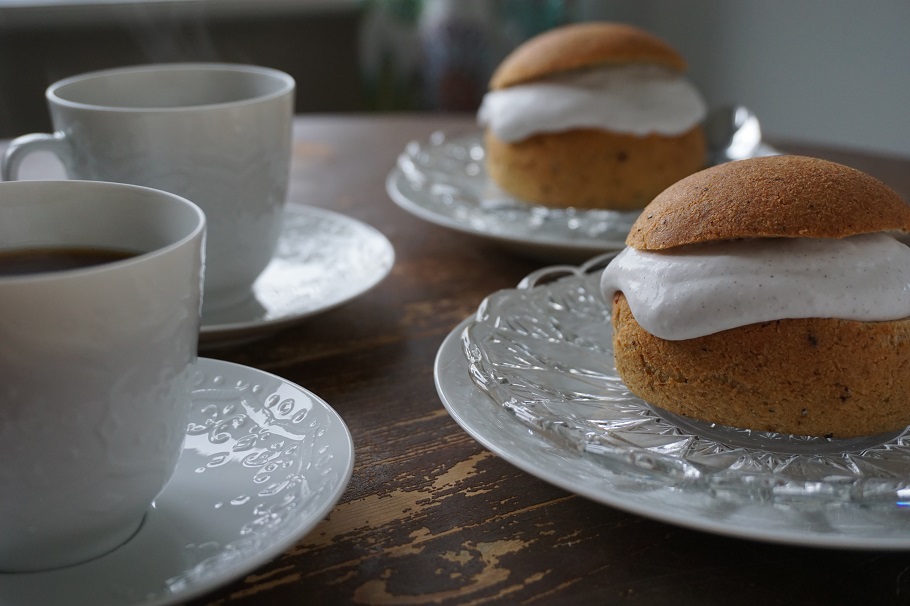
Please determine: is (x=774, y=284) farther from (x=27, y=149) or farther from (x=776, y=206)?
(x=27, y=149)

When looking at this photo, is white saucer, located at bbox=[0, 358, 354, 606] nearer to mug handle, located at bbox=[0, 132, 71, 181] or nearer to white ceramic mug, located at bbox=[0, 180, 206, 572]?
white ceramic mug, located at bbox=[0, 180, 206, 572]

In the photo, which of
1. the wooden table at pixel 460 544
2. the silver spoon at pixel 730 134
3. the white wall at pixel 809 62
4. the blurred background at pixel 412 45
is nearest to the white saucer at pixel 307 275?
the wooden table at pixel 460 544

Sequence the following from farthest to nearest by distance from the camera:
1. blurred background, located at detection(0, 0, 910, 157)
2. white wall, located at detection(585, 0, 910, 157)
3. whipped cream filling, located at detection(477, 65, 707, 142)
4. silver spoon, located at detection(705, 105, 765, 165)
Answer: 1. blurred background, located at detection(0, 0, 910, 157)
2. white wall, located at detection(585, 0, 910, 157)
3. silver spoon, located at detection(705, 105, 765, 165)
4. whipped cream filling, located at detection(477, 65, 707, 142)

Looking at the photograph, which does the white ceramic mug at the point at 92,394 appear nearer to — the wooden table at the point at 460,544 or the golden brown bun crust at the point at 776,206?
the wooden table at the point at 460,544

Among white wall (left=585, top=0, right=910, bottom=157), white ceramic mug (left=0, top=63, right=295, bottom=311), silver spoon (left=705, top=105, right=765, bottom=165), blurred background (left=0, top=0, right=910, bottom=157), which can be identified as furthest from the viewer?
blurred background (left=0, top=0, right=910, bottom=157)

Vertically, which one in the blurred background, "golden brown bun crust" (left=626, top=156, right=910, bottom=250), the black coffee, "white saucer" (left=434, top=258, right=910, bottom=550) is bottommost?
the blurred background

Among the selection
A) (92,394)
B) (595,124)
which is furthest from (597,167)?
(92,394)

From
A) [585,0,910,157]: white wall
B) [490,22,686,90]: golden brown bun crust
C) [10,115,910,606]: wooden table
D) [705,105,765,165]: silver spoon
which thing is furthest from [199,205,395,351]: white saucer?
[585,0,910,157]: white wall
